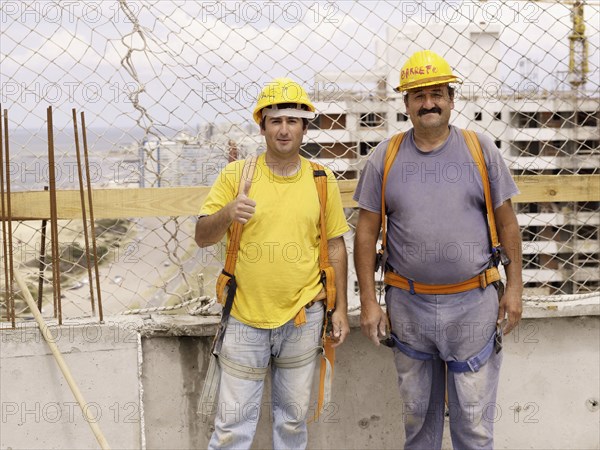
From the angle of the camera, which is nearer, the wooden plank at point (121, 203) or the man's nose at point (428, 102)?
the man's nose at point (428, 102)

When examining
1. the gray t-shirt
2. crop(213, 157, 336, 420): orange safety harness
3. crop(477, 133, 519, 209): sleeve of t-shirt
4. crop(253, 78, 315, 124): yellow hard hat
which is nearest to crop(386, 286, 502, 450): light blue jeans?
the gray t-shirt

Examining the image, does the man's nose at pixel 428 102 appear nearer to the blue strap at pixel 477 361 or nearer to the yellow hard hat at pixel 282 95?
the yellow hard hat at pixel 282 95

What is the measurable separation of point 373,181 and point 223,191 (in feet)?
→ 2.22

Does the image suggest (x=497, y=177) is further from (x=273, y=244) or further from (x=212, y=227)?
(x=212, y=227)

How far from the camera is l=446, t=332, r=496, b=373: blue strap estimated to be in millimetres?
3170

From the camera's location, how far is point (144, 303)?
4.26 meters

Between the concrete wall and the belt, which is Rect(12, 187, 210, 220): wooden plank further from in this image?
the belt

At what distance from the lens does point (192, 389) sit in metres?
3.89

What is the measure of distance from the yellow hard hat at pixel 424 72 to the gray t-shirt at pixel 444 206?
26cm

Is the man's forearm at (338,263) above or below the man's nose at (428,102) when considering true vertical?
below

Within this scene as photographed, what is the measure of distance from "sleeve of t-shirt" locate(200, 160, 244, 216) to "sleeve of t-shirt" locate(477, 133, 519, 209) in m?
1.08

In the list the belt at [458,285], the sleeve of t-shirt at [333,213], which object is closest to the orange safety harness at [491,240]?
the belt at [458,285]

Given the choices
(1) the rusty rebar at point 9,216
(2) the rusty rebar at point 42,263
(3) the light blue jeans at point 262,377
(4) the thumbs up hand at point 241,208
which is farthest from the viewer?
(2) the rusty rebar at point 42,263

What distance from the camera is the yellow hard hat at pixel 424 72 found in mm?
3020
